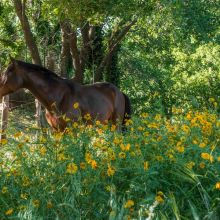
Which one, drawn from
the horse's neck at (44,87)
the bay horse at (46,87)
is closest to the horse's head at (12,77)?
the bay horse at (46,87)

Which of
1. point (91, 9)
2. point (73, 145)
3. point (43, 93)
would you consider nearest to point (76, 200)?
point (73, 145)

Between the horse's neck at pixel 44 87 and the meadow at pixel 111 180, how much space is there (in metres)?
4.06

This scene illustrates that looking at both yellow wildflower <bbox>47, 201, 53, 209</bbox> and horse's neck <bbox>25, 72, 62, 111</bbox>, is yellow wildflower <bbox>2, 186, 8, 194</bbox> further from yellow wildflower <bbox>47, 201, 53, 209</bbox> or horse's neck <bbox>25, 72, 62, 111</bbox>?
horse's neck <bbox>25, 72, 62, 111</bbox>

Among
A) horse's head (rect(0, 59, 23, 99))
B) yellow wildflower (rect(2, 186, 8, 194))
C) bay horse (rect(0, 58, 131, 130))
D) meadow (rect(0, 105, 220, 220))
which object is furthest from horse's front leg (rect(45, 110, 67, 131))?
yellow wildflower (rect(2, 186, 8, 194))

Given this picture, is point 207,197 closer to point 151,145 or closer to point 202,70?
point 151,145

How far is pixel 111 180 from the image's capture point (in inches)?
153

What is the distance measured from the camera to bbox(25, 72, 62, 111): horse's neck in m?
8.85

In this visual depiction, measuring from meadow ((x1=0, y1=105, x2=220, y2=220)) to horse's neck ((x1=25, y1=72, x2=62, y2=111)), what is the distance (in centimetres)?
406

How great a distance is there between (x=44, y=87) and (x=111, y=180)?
5.18m

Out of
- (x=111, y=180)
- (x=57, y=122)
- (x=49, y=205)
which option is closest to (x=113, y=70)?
(x=57, y=122)

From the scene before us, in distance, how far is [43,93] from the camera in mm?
8898

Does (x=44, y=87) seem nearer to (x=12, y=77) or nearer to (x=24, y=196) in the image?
(x=12, y=77)

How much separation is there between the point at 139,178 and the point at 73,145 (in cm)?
83

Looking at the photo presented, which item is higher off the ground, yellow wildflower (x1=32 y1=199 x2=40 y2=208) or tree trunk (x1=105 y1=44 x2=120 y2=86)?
tree trunk (x1=105 y1=44 x2=120 y2=86)
